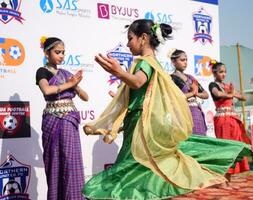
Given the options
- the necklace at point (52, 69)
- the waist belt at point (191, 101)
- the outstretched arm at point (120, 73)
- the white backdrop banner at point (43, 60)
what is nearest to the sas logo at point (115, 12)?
the white backdrop banner at point (43, 60)

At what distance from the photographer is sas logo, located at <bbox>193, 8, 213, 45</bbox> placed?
608 centimetres

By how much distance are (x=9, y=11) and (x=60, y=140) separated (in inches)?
52.8

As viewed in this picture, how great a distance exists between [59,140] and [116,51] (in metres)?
1.79

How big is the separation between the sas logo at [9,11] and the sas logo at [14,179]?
125 cm

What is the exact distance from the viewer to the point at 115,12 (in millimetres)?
4973

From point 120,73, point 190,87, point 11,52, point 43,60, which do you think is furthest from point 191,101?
point 120,73

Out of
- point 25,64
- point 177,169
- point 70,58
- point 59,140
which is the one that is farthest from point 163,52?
point 177,169

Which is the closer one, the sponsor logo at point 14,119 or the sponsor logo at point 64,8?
the sponsor logo at point 14,119

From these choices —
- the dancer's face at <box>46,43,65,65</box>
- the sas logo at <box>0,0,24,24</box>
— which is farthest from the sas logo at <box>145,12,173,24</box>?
the dancer's face at <box>46,43,65,65</box>

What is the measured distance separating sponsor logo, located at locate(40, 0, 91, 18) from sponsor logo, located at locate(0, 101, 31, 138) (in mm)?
995

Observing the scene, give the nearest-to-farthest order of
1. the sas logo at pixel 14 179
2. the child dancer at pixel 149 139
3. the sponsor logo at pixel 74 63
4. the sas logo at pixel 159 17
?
the child dancer at pixel 149 139, the sas logo at pixel 14 179, the sponsor logo at pixel 74 63, the sas logo at pixel 159 17

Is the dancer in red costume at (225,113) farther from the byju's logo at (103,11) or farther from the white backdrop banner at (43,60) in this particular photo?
the byju's logo at (103,11)

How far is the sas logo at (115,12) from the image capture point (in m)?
4.80

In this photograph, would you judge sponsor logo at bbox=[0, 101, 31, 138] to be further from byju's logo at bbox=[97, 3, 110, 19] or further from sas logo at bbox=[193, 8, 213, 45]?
sas logo at bbox=[193, 8, 213, 45]
